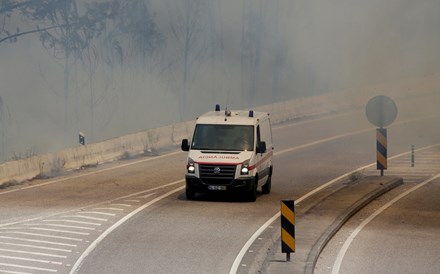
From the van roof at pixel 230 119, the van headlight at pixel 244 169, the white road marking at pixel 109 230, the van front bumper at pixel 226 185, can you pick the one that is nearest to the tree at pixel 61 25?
the white road marking at pixel 109 230

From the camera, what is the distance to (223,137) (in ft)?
104

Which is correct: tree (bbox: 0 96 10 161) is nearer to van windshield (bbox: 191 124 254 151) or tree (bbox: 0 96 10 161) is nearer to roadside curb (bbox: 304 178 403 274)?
van windshield (bbox: 191 124 254 151)

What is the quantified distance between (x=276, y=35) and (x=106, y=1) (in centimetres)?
982

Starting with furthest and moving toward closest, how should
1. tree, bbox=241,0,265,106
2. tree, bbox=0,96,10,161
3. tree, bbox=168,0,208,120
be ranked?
1. tree, bbox=241,0,265,106
2. tree, bbox=168,0,208,120
3. tree, bbox=0,96,10,161

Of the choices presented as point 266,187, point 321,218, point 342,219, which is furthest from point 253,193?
point 342,219

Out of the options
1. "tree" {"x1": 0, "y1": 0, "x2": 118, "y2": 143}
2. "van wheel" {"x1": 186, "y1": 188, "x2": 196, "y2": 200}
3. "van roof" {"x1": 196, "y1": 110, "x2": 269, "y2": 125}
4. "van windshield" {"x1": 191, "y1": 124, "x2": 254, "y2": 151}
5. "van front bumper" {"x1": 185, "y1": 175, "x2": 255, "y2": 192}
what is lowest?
"van wheel" {"x1": 186, "y1": 188, "x2": 196, "y2": 200}

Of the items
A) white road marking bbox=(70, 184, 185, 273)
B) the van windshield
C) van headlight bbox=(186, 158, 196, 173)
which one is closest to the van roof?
the van windshield

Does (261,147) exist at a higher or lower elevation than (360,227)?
higher

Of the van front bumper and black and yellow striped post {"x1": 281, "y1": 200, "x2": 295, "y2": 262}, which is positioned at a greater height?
black and yellow striped post {"x1": 281, "y1": 200, "x2": 295, "y2": 262}

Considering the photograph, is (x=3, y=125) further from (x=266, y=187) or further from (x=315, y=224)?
(x=315, y=224)

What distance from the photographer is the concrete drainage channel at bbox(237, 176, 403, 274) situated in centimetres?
2303

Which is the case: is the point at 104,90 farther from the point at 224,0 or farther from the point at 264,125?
the point at 264,125

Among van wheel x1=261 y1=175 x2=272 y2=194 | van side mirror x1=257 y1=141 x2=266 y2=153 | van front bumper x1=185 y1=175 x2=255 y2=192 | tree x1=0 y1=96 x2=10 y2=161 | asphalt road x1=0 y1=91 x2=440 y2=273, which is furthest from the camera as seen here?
tree x1=0 y1=96 x2=10 y2=161

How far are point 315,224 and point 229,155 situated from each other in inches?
165
